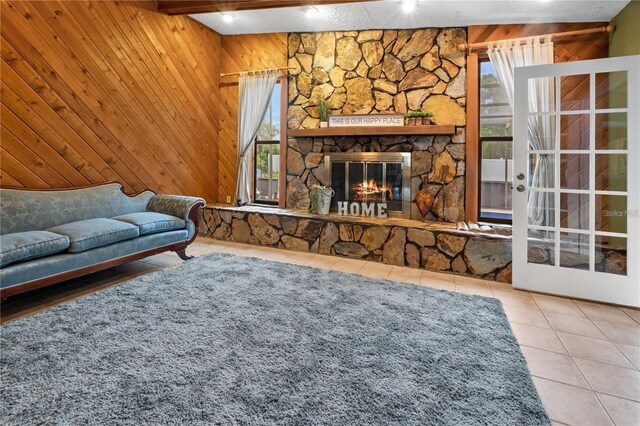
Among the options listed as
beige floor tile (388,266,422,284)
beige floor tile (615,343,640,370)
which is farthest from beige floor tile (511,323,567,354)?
beige floor tile (388,266,422,284)

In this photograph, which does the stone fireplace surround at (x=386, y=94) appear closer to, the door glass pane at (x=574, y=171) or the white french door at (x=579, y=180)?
the white french door at (x=579, y=180)

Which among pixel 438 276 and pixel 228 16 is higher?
pixel 228 16

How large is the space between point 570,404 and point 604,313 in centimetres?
149

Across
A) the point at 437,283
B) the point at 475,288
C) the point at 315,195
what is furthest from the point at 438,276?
the point at 315,195

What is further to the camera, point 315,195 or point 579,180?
point 315,195

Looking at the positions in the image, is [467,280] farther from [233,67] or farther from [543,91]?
[233,67]

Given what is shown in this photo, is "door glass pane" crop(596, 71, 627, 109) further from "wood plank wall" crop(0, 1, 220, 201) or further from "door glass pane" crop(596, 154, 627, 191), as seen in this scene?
"wood plank wall" crop(0, 1, 220, 201)

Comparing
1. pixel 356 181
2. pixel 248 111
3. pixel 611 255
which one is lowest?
pixel 611 255

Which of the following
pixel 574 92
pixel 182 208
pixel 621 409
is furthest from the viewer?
pixel 182 208

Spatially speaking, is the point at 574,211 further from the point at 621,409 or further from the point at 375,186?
the point at 375,186

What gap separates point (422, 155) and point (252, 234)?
251 cm

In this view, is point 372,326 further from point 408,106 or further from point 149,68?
point 149,68

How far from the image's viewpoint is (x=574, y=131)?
9.39 ft

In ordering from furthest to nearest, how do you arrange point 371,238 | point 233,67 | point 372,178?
1. point 233,67
2. point 372,178
3. point 371,238
